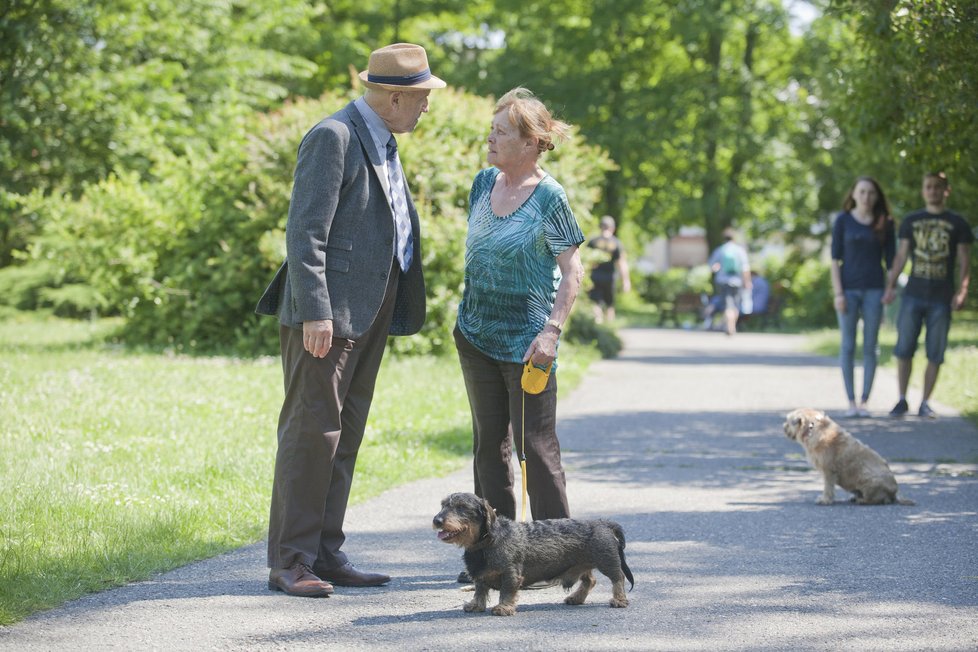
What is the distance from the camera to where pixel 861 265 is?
1174 centimetres

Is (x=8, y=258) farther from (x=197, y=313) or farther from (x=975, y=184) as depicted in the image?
(x=975, y=184)

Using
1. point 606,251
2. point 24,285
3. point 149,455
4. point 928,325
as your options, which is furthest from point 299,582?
point 24,285

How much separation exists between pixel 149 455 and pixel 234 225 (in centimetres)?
859

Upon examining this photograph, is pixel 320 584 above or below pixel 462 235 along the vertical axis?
below

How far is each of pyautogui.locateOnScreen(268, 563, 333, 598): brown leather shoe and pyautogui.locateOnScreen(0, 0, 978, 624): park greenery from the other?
0.67 metres

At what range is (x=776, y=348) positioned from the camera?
76.4 feet

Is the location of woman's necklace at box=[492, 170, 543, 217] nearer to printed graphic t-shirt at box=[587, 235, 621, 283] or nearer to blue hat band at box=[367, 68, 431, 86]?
blue hat band at box=[367, 68, 431, 86]

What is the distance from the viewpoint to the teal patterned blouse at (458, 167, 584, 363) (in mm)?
5410

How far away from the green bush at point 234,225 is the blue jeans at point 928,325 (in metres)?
5.63

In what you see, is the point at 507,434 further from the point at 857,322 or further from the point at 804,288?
the point at 804,288

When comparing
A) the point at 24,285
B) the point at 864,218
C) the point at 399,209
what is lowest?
the point at 24,285

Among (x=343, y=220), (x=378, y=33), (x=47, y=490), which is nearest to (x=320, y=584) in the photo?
(x=343, y=220)

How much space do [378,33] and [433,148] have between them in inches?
1015

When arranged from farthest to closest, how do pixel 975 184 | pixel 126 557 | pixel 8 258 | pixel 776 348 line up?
pixel 8 258 → pixel 776 348 → pixel 975 184 → pixel 126 557
